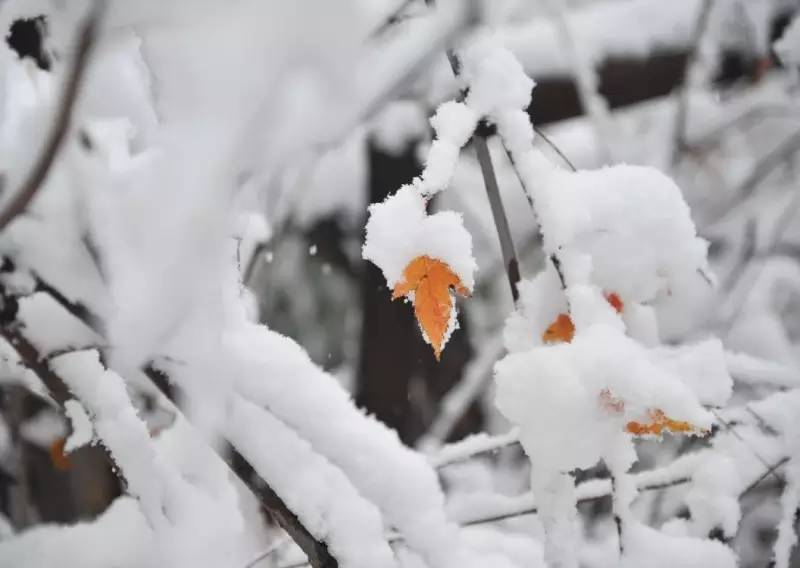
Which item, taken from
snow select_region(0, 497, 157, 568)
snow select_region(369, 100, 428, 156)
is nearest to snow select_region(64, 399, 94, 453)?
snow select_region(0, 497, 157, 568)

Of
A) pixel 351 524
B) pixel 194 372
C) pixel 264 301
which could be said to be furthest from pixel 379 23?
pixel 264 301

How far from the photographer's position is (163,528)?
626mm

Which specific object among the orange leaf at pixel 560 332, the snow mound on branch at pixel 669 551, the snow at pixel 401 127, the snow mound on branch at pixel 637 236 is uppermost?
the snow mound on branch at pixel 637 236

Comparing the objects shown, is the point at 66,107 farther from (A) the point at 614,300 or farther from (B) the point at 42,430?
(B) the point at 42,430

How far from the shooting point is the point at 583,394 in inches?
19.9

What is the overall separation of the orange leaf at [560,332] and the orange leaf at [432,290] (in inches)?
4.2

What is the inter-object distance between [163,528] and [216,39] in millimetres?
457

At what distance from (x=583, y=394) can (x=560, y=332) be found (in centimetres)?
9

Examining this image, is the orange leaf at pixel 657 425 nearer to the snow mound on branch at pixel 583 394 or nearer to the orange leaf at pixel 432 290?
the snow mound on branch at pixel 583 394

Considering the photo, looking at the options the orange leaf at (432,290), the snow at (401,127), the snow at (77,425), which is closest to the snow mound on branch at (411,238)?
the orange leaf at (432,290)

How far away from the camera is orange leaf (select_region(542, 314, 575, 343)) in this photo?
58 cm

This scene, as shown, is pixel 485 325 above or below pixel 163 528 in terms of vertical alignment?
below

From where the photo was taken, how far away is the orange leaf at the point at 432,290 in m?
0.51

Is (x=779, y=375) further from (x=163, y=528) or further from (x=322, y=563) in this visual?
(x=163, y=528)
